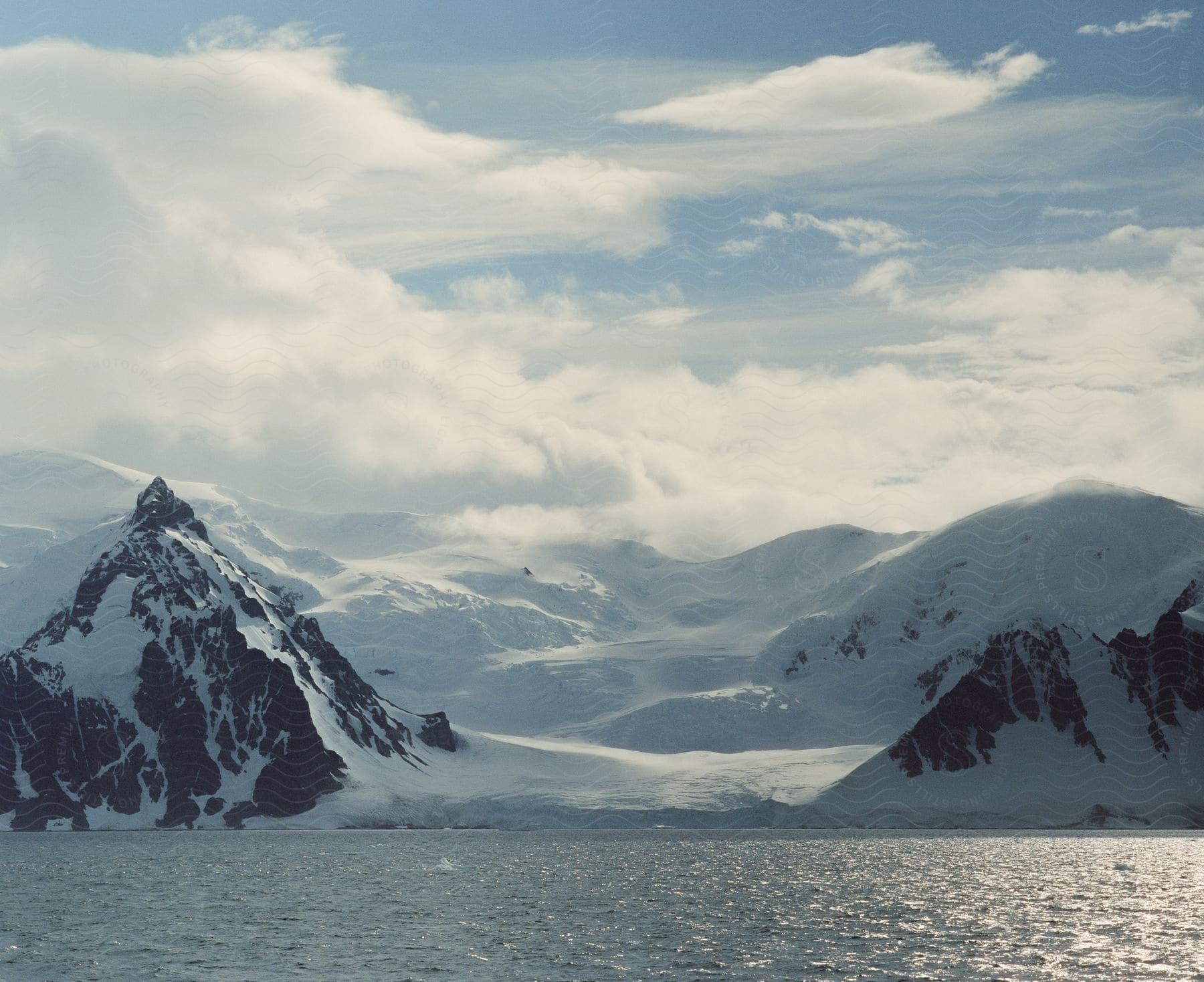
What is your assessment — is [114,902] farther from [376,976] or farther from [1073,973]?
[1073,973]

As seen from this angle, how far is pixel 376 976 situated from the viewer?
10500 cm

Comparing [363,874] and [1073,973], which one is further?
[363,874]

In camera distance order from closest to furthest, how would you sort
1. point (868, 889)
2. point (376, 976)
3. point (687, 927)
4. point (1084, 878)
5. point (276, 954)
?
point (376, 976)
point (276, 954)
point (687, 927)
point (868, 889)
point (1084, 878)

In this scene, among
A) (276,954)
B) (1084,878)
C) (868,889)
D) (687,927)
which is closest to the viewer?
(276,954)

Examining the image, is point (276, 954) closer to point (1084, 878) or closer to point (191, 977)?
point (191, 977)

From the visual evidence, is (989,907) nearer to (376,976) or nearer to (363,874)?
(376,976)

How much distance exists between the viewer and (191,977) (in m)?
106

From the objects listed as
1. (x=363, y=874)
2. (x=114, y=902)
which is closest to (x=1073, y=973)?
(x=114, y=902)

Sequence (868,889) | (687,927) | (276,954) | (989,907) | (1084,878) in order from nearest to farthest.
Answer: (276,954) < (687,927) < (989,907) < (868,889) < (1084,878)

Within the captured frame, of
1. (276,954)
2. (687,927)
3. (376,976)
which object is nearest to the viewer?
(376,976)

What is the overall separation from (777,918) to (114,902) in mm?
66116

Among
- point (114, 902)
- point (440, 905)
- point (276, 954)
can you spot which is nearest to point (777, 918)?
point (440, 905)

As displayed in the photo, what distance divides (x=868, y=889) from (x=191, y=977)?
86.5m

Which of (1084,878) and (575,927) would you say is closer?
(575,927)
